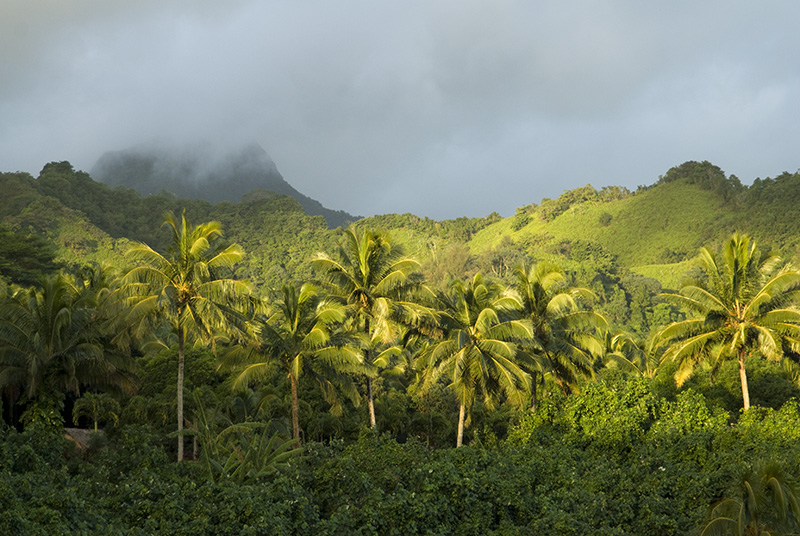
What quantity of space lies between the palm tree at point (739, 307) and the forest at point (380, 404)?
0.08 metres

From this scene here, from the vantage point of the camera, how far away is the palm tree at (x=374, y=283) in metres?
23.8

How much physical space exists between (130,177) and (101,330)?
7049 inches

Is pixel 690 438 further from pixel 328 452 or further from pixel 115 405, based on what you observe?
pixel 115 405

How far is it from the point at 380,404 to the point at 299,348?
1035cm

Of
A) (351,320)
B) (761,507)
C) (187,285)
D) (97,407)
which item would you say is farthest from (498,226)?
(761,507)

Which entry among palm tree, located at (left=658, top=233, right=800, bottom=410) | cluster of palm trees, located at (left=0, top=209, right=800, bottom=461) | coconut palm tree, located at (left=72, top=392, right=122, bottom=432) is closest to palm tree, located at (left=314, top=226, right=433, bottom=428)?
cluster of palm trees, located at (left=0, top=209, right=800, bottom=461)

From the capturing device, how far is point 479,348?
77.1ft

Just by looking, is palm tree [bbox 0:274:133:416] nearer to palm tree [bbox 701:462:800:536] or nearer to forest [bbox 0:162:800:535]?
forest [bbox 0:162:800:535]

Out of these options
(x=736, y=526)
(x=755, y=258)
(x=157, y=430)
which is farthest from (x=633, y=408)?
(x=157, y=430)

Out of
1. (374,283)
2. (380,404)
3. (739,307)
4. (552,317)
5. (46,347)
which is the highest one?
(374,283)

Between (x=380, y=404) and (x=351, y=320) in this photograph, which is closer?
(x=351, y=320)

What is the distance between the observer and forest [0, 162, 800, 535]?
13.6m

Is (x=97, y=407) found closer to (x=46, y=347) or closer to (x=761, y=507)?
(x=46, y=347)

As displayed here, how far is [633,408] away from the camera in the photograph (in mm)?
20969
